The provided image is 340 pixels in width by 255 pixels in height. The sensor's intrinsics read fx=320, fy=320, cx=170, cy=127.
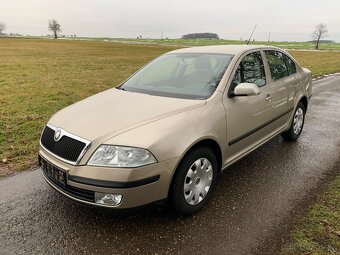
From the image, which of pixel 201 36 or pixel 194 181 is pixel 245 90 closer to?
pixel 194 181

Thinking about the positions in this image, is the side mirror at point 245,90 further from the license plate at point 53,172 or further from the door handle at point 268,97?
the license plate at point 53,172

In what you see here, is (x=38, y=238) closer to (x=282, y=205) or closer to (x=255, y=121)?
(x=282, y=205)

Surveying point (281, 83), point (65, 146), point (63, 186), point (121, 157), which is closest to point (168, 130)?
point (121, 157)

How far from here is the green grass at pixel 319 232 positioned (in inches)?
106

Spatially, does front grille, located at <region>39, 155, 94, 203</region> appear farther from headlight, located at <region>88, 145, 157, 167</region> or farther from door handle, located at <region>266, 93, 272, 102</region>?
door handle, located at <region>266, 93, 272, 102</region>

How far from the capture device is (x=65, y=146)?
9.38ft

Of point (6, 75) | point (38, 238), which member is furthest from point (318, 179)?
point (6, 75)

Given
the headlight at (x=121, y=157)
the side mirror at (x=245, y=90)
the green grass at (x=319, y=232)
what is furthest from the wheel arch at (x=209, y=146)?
the green grass at (x=319, y=232)

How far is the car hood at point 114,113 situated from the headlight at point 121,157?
5.1 inches

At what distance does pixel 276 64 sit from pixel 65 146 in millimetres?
3267

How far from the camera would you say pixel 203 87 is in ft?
11.7

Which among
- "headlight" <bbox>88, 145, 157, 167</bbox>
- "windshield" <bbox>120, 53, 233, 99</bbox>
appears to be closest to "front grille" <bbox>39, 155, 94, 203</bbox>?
"headlight" <bbox>88, 145, 157, 167</bbox>

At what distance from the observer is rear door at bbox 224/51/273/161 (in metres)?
3.51

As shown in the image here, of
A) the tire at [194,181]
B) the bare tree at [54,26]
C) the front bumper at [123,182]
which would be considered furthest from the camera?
the bare tree at [54,26]
